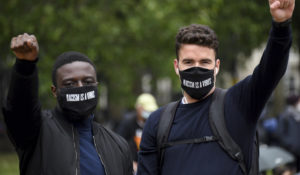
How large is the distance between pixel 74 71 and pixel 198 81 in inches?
36.4

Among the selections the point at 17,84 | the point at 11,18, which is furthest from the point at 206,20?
the point at 17,84

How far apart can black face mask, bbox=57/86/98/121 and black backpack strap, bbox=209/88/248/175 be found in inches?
35.3

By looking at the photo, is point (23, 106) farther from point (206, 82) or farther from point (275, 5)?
point (275, 5)

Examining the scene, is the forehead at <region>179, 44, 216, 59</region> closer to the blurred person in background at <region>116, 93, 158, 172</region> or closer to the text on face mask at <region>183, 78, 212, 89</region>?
the text on face mask at <region>183, 78, 212, 89</region>

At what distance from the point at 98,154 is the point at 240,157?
1.04 meters

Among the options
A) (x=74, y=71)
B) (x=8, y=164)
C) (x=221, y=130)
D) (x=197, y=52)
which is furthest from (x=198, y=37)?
(x=8, y=164)

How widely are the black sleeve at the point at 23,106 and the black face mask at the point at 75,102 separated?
308 millimetres

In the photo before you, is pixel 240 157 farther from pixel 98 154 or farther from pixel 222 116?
pixel 98 154

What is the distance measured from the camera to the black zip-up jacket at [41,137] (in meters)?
3.04

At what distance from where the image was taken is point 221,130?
3340 millimetres

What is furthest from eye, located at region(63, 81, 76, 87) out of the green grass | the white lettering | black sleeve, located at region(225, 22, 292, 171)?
the green grass

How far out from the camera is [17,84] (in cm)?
301

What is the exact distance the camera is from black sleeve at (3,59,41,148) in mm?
3002

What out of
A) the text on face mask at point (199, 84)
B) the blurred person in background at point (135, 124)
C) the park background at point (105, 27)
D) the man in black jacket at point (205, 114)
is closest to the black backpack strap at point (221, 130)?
the man in black jacket at point (205, 114)
